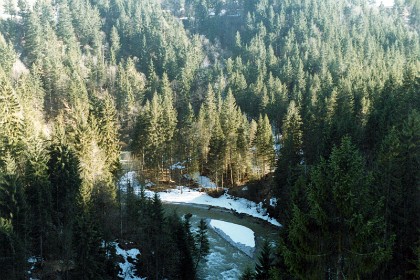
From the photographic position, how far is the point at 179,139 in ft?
263

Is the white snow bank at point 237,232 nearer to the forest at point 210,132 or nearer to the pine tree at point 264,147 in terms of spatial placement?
the forest at point 210,132

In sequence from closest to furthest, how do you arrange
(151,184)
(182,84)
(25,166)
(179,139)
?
(25,166) < (151,184) < (179,139) < (182,84)

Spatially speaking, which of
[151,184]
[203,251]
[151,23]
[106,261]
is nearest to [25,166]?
[106,261]

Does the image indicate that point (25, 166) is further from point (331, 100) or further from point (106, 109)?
point (331, 100)

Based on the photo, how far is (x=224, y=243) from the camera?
50969 millimetres

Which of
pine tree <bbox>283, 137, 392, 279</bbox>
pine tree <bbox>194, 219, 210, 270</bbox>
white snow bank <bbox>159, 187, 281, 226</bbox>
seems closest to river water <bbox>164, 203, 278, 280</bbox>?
pine tree <bbox>194, 219, 210, 270</bbox>

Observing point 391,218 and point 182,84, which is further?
point 182,84

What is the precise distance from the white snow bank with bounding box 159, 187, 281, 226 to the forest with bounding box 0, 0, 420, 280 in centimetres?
326

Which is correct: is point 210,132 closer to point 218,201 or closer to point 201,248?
point 218,201

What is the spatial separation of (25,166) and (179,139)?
41133mm

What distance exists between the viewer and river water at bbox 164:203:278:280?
1693 inches

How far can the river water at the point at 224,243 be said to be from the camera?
43.0 m

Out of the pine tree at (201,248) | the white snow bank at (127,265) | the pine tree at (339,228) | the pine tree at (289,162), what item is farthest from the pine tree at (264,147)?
the pine tree at (339,228)

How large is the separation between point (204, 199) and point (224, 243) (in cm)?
1948
